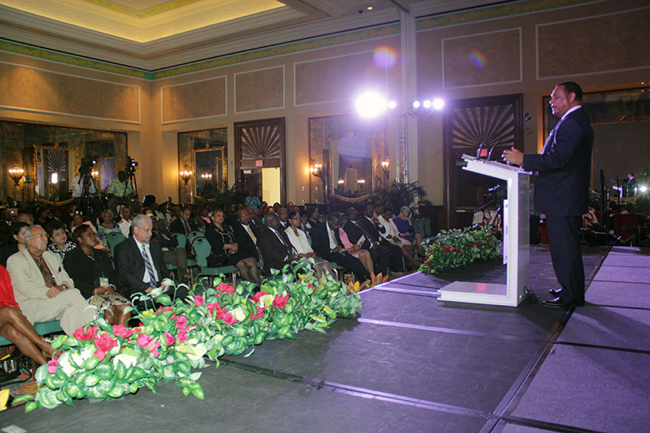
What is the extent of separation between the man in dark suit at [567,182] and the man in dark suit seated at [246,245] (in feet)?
12.0

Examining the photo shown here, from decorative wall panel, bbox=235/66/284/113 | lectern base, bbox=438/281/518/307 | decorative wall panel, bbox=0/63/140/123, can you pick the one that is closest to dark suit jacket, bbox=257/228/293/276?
lectern base, bbox=438/281/518/307

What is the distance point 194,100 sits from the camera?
14.6 m

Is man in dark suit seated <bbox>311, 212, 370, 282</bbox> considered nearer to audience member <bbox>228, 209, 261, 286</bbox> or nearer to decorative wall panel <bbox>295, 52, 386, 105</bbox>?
audience member <bbox>228, 209, 261, 286</bbox>

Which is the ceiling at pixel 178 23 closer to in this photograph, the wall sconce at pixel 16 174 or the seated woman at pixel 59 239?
the wall sconce at pixel 16 174

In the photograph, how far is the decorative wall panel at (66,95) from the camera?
1218 centimetres

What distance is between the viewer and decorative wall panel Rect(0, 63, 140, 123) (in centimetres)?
1218

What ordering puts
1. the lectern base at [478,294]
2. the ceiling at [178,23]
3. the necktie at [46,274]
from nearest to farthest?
the lectern base at [478,294] → the necktie at [46,274] → the ceiling at [178,23]

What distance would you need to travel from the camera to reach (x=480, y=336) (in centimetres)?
238

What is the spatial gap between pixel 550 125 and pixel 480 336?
9.85 m

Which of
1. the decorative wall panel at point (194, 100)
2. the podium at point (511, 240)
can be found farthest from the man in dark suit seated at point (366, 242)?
the decorative wall panel at point (194, 100)

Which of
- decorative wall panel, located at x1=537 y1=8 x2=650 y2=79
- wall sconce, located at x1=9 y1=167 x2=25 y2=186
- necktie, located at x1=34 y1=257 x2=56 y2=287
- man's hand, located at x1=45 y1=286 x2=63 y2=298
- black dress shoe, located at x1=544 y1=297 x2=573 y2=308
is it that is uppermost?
decorative wall panel, located at x1=537 y1=8 x2=650 y2=79

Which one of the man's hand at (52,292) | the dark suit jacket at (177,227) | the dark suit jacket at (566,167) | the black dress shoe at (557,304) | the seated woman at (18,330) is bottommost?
the seated woman at (18,330)

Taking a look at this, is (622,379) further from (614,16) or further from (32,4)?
(32,4)

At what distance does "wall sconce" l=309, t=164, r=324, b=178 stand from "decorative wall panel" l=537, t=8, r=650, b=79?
6341mm
